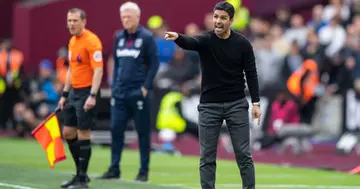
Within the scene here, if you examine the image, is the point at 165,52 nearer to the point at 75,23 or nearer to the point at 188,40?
the point at 75,23

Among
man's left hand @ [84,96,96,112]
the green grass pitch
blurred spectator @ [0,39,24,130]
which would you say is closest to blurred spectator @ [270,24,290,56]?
the green grass pitch

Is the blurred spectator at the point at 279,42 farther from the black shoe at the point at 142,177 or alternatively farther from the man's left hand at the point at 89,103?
the man's left hand at the point at 89,103

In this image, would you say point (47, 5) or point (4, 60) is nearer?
point (4, 60)

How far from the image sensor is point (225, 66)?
10922mm

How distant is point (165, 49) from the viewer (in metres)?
25.3

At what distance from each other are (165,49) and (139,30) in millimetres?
10489

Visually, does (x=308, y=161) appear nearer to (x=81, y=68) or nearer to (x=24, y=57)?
(x=81, y=68)

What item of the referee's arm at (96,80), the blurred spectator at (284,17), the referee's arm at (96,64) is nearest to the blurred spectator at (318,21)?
the blurred spectator at (284,17)

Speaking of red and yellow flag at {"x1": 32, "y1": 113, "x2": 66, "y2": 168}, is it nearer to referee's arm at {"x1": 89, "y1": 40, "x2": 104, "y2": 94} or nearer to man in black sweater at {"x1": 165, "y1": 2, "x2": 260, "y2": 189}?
referee's arm at {"x1": 89, "y1": 40, "x2": 104, "y2": 94}

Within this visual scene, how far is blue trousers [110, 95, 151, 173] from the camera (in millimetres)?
14688

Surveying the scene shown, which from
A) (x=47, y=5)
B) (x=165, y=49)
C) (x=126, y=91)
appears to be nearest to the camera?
(x=126, y=91)

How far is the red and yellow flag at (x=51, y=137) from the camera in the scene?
13.5 meters

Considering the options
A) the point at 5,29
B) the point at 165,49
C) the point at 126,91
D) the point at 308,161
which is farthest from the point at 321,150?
the point at 5,29

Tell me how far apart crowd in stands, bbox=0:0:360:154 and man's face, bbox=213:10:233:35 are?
35.8 ft
